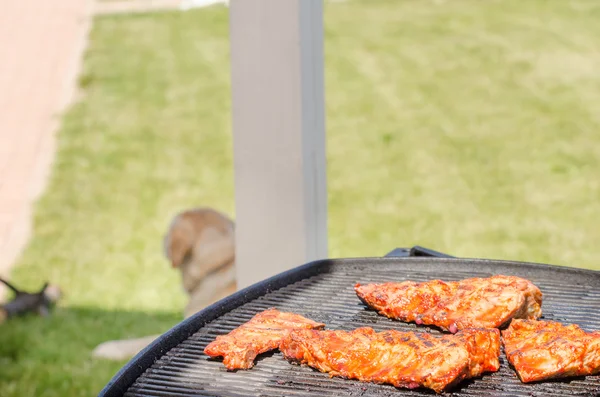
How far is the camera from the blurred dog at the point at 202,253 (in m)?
4.33

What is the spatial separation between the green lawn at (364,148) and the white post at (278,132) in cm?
292

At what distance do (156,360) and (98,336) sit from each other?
414 cm

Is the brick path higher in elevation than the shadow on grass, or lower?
higher

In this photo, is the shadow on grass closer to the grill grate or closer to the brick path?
the brick path

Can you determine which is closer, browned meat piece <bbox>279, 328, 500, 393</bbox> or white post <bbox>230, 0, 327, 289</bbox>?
browned meat piece <bbox>279, 328, 500, 393</bbox>

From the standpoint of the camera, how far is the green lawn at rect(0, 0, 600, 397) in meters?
6.82

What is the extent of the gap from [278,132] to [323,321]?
36.4 inches

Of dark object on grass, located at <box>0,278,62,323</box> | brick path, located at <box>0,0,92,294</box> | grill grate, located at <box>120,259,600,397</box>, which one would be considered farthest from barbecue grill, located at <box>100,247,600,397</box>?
brick path, located at <box>0,0,92,294</box>

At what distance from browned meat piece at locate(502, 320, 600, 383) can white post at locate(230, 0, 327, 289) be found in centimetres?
116

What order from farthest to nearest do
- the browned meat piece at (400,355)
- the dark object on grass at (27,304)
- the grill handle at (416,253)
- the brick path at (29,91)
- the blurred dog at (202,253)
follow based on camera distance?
→ the brick path at (29,91)
the dark object on grass at (27,304)
the blurred dog at (202,253)
the grill handle at (416,253)
the browned meat piece at (400,355)

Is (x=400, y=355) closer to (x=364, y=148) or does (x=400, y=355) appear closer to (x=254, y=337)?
(x=254, y=337)

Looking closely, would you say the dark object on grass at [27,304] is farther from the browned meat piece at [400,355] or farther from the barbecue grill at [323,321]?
the browned meat piece at [400,355]

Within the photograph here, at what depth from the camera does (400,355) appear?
1.62 meters

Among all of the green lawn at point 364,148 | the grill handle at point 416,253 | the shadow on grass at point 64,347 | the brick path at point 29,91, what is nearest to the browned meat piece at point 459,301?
the grill handle at point 416,253
